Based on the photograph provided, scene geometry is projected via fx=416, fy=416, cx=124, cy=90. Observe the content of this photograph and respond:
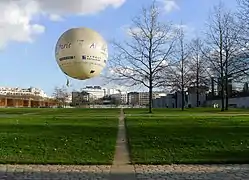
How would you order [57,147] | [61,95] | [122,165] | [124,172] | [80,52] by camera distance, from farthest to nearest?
[61,95], [80,52], [57,147], [122,165], [124,172]

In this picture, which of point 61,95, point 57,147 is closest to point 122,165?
point 57,147

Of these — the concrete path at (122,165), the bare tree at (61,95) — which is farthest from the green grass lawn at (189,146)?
the bare tree at (61,95)

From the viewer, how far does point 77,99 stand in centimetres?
13838

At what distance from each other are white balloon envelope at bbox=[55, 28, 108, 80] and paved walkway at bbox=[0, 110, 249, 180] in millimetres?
4726

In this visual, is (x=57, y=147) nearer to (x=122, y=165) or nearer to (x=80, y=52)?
(x=122, y=165)

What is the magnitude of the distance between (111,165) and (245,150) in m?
4.61

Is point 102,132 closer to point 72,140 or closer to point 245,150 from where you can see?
point 72,140

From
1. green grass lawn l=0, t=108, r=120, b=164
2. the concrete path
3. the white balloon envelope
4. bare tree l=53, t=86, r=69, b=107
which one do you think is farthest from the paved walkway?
bare tree l=53, t=86, r=69, b=107

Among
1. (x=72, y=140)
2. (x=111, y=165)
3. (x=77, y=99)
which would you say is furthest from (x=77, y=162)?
(x=77, y=99)

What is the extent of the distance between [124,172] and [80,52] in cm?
592

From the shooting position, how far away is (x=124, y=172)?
31.3ft

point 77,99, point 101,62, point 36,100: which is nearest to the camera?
point 101,62

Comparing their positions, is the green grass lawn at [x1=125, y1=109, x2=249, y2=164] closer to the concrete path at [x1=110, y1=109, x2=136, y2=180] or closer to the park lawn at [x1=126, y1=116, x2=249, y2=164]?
the park lawn at [x1=126, y1=116, x2=249, y2=164]

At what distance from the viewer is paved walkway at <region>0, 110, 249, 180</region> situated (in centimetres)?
890
